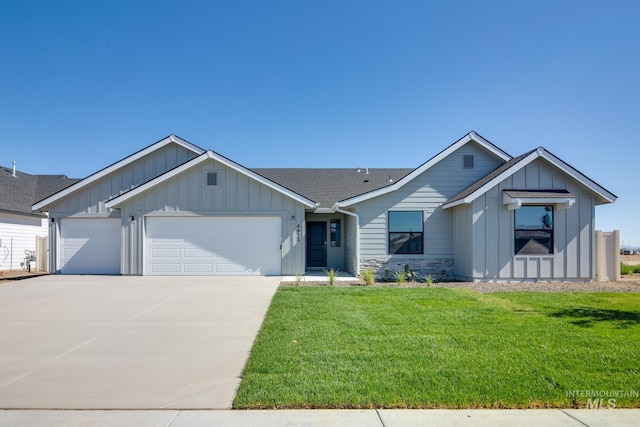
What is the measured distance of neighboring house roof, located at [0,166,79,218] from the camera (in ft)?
60.3

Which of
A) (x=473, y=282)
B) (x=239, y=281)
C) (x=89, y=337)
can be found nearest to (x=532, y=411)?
(x=89, y=337)

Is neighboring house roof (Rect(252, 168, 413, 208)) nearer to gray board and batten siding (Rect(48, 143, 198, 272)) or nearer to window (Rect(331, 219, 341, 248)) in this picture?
window (Rect(331, 219, 341, 248))

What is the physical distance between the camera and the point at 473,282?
12.2 metres

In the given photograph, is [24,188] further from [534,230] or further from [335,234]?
[534,230]

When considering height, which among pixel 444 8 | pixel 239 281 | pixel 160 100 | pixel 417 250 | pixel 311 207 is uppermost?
pixel 444 8

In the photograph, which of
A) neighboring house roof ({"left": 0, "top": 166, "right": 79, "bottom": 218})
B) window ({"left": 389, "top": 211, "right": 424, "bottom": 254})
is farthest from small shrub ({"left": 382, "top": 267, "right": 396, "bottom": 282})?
neighboring house roof ({"left": 0, "top": 166, "right": 79, "bottom": 218})

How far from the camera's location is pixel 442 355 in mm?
4871

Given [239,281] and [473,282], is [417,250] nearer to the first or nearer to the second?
[473,282]

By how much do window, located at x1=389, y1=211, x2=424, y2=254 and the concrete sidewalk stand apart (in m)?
10.3

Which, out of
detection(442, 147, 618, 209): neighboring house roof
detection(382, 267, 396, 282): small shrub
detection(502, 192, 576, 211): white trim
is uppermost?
detection(442, 147, 618, 209): neighboring house roof

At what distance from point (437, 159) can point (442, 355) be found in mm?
9989

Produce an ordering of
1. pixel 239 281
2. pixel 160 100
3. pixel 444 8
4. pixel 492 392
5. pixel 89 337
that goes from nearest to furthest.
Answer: pixel 492 392 < pixel 89 337 < pixel 444 8 < pixel 239 281 < pixel 160 100

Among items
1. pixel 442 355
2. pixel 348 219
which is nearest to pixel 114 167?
pixel 348 219

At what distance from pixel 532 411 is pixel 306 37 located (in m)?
13.8
